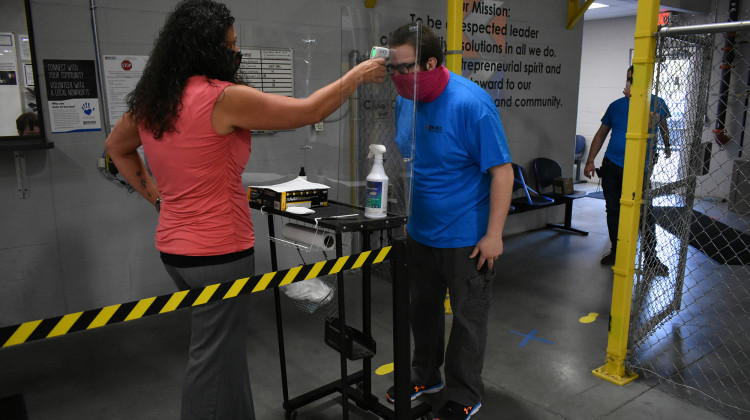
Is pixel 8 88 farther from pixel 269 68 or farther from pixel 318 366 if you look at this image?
pixel 318 366

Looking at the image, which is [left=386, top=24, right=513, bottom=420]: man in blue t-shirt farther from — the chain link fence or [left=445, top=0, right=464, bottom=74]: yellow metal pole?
[left=445, top=0, right=464, bottom=74]: yellow metal pole

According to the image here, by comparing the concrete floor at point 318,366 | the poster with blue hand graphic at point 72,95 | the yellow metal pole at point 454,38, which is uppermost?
the yellow metal pole at point 454,38

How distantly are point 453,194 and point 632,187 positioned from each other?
0.96 m

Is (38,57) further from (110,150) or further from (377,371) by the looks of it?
(377,371)

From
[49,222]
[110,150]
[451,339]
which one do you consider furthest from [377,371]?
[49,222]

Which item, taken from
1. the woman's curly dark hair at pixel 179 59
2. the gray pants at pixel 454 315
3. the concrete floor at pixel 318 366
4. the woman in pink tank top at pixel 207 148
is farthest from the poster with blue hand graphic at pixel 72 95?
the gray pants at pixel 454 315

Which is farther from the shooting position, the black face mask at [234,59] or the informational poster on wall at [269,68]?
the informational poster on wall at [269,68]

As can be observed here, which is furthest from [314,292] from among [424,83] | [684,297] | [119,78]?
[684,297]

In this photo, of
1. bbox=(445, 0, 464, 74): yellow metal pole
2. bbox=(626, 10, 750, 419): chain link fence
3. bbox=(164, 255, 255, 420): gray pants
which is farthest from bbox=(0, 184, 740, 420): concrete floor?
bbox=(445, 0, 464, 74): yellow metal pole

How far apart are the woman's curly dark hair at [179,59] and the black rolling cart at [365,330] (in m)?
0.61

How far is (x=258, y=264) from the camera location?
3.96m

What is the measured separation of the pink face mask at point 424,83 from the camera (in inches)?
76.7

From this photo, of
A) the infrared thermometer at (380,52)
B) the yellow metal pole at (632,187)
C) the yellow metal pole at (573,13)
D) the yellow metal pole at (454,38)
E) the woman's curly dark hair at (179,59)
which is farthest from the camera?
the yellow metal pole at (573,13)

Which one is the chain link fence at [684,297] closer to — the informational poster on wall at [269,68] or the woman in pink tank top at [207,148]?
the woman in pink tank top at [207,148]
